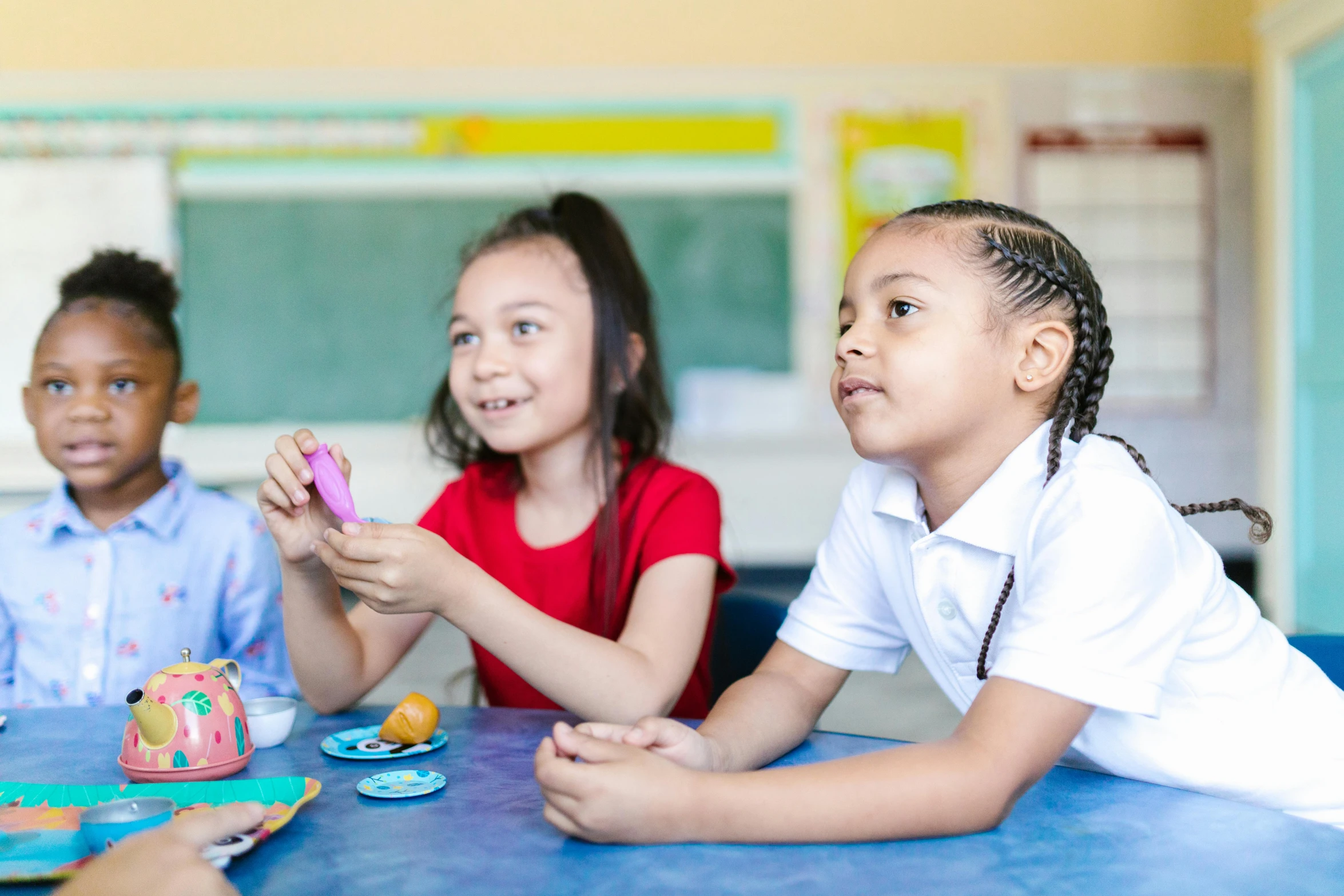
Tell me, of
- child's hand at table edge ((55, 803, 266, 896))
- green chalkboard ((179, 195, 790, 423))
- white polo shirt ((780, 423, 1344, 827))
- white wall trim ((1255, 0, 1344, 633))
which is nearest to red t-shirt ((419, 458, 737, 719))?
white polo shirt ((780, 423, 1344, 827))

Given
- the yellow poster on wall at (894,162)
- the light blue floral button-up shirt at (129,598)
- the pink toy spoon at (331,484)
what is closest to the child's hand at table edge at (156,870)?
the pink toy spoon at (331,484)

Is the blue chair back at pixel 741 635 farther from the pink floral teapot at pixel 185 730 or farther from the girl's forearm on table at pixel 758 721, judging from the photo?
the pink floral teapot at pixel 185 730

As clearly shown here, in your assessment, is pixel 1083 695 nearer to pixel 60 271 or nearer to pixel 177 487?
pixel 177 487

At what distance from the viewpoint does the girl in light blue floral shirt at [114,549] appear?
1302 mm

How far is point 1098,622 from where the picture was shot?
69 centimetres

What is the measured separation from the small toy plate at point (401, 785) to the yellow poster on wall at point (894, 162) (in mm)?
3294

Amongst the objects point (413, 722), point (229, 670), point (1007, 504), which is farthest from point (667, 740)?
point (229, 670)

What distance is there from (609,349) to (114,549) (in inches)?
26.8

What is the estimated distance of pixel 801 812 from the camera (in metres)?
0.60

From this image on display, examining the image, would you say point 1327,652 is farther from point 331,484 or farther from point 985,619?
point 331,484

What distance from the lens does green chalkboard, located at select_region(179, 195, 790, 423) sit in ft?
12.2

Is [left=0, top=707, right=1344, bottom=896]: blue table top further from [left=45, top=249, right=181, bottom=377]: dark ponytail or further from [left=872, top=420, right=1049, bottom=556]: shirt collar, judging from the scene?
[left=45, top=249, right=181, bottom=377]: dark ponytail

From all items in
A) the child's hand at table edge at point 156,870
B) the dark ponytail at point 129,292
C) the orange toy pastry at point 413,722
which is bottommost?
the orange toy pastry at point 413,722

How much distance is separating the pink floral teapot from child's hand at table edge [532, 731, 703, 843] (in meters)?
0.27
